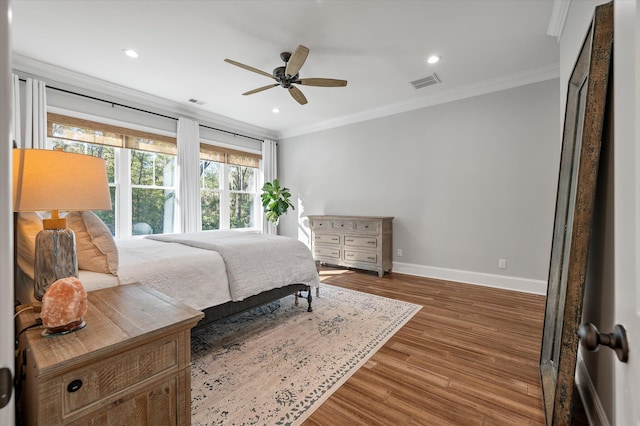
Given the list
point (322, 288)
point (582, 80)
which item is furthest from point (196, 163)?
point (582, 80)

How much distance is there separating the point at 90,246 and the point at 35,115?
2.73 m

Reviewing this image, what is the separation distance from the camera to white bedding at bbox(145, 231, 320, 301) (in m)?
2.32

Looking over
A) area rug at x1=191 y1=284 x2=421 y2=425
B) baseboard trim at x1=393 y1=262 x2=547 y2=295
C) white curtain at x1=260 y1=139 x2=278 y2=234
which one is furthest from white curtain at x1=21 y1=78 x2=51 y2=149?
baseboard trim at x1=393 y1=262 x2=547 y2=295

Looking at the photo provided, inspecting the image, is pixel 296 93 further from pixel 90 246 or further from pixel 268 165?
pixel 268 165

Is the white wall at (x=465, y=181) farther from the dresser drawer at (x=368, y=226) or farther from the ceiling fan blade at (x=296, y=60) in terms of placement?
the ceiling fan blade at (x=296, y=60)

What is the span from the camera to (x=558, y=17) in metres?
2.39

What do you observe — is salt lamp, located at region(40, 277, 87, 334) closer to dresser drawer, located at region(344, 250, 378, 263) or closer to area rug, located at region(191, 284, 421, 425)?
area rug, located at region(191, 284, 421, 425)

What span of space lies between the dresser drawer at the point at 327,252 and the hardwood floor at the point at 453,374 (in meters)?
2.00

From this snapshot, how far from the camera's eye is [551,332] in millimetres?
1812

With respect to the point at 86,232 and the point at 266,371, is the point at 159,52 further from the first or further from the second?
the point at 266,371

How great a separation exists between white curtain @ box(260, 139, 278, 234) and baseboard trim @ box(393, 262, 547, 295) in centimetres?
285

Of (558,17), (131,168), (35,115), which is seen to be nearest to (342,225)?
(131,168)

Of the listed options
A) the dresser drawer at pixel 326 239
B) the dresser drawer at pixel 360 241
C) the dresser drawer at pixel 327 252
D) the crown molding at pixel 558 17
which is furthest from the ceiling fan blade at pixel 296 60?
the dresser drawer at pixel 327 252

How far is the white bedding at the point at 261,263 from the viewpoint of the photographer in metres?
2.32
